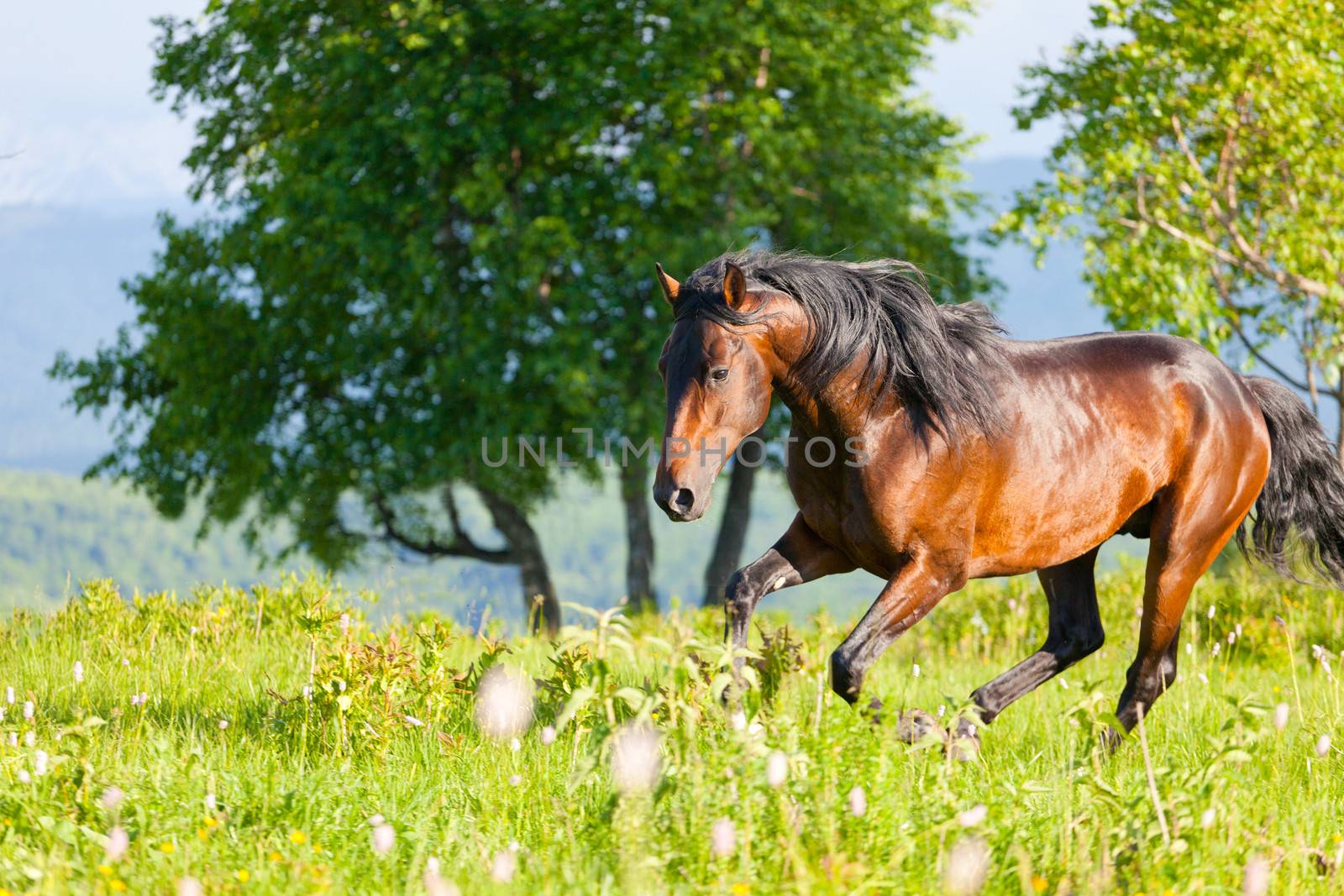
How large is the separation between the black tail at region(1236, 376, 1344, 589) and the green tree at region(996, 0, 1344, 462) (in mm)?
A: 5758

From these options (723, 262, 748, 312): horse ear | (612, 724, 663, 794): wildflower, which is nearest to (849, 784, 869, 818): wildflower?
(612, 724, 663, 794): wildflower

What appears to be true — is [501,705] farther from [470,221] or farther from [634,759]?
[470,221]

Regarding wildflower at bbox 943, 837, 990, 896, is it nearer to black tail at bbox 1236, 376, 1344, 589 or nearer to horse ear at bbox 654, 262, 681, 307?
horse ear at bbox 654, 262, 681, 307

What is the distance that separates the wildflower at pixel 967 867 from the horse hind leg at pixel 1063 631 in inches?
88.0

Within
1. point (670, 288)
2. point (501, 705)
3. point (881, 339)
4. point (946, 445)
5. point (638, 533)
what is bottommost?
point (638, 533)

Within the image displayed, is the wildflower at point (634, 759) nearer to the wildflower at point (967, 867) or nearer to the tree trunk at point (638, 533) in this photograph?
the wildflower at point (967, 867)

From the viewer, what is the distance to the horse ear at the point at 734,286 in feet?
14.1

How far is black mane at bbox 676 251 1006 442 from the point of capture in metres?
4.61

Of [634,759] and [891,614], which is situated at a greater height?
[634,759]

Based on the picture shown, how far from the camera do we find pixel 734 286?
434 centimetres

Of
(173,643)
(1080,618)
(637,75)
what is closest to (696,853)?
(1080,618)

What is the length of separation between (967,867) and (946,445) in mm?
2384

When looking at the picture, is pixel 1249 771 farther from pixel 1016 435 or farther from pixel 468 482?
pixel 468 482

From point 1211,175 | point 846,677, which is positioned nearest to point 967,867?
point 846,677
